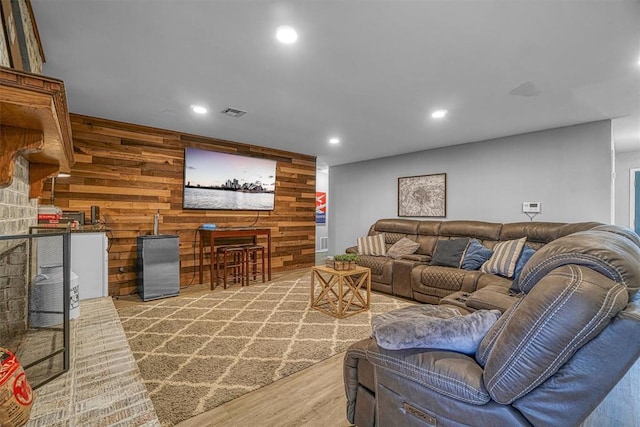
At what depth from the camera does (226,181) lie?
201 inches

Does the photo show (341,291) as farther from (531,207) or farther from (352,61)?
(531,207)

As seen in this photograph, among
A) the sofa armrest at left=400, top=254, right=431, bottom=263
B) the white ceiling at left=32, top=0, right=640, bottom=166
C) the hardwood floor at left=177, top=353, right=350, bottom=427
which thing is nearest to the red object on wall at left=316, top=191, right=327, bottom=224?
Result: the sofa armrest at left=400, top=254, right=431, bottom=263

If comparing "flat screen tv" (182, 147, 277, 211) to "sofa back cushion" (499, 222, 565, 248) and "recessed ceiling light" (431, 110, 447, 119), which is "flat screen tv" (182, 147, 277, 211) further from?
"sofa back cushion" (499, 222, 565, 248)

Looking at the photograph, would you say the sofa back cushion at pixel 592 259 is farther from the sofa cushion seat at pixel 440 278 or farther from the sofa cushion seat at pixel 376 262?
the sofa cushion seat at pixel 376 262

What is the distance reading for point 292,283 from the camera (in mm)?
4895

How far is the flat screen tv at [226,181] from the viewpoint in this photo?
15.5 ft

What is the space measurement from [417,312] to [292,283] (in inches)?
132

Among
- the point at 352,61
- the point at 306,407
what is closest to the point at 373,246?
the point at 352,61

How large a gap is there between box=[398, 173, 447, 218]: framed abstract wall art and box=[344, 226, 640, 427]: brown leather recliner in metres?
4.21

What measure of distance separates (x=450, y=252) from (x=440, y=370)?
337 centimetres

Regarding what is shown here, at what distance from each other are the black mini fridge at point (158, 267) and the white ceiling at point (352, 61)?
1609mm

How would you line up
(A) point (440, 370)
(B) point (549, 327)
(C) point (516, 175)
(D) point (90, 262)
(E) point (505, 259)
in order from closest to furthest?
(B) point (549, 327) → (A) point (440, 370) → (D) point (90, 262) → (E) point (505, 259) → (C) point (516, 175)

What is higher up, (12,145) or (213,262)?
(12,145)

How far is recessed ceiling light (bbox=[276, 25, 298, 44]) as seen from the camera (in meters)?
1.98
